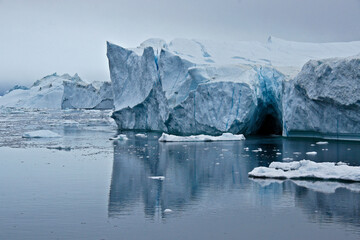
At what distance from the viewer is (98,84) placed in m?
48.6

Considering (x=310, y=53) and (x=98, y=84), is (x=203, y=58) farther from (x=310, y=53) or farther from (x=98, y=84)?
(x=98, y=84)

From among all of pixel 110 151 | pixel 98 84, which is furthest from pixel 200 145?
pixel 98 84

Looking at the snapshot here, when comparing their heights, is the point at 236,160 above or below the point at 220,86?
below

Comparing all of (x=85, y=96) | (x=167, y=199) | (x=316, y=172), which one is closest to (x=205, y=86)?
(x=316, y=172)

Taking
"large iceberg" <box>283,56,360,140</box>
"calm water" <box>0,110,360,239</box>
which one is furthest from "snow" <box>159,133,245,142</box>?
"calm water" <box>0,110,360,239</box>

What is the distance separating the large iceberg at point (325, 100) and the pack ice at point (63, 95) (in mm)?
27162

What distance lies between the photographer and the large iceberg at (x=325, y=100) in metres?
Answer: 14.0

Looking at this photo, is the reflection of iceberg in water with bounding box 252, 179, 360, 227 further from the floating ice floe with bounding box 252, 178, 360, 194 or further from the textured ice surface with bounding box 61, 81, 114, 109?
the textured ice surface with bounding box 61, 81, 114, 109

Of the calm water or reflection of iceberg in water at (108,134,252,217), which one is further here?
reflection of iceberg in water at (108,134,252,217)

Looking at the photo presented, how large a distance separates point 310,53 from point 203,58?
6.03 m

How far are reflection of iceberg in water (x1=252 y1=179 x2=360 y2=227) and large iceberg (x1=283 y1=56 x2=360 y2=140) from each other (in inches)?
259

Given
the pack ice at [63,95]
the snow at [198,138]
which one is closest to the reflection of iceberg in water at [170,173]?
the snow at [198,138]

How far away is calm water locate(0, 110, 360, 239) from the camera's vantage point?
5.49 m

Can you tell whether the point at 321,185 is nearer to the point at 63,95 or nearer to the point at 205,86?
the point at 205,86
